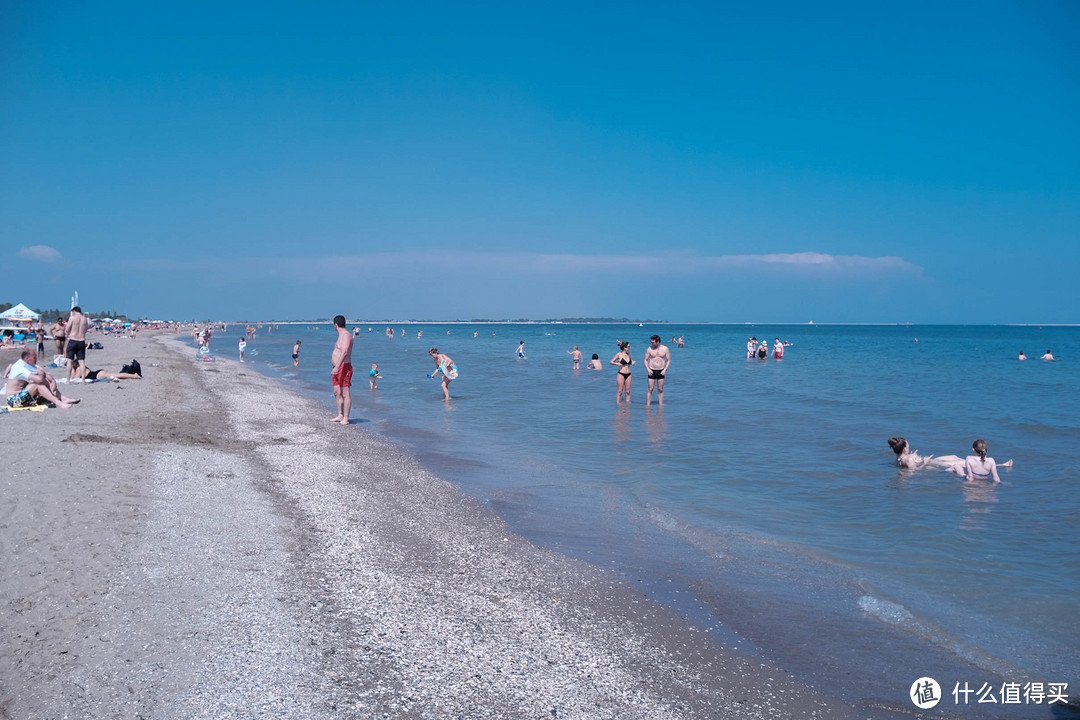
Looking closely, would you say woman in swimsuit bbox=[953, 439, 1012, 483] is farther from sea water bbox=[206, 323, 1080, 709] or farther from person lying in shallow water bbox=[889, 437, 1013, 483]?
sea water bbox=[206, 323, 1080, 709]

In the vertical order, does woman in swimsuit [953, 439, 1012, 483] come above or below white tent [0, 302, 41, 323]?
below

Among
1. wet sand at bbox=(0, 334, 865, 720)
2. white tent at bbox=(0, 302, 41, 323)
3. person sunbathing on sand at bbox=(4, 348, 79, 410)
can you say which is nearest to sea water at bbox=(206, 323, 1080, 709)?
wet sand at bbox=(0, 334, 865, 720)

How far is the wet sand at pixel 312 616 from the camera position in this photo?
3.41 metres

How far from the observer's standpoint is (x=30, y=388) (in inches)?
504

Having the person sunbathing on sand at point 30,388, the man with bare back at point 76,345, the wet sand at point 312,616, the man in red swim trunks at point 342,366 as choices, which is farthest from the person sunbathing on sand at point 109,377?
the wet sand at point 312,616

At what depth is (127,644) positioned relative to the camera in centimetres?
376

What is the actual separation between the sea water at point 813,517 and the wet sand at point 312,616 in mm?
671

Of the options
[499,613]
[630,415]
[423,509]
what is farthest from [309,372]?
[499,613]

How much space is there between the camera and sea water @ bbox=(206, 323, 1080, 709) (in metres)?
4.63

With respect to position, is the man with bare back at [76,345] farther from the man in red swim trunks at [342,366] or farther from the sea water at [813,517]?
the man in red swim trunks at [342,366]

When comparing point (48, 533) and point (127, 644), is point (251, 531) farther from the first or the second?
point (127, 644)

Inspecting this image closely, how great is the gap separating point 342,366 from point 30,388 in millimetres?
6124

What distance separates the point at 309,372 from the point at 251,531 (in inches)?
1049

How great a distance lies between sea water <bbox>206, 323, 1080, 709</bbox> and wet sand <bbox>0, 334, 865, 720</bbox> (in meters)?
0.67
